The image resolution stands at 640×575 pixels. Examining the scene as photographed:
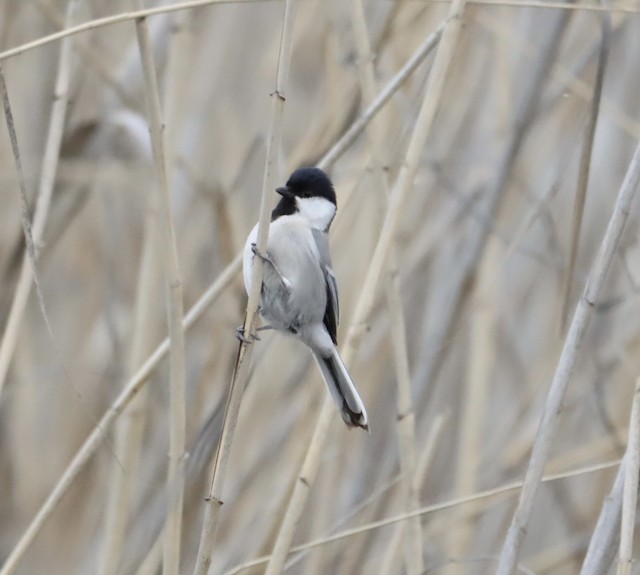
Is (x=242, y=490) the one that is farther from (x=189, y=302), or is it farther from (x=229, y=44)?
(x=229, y=44)

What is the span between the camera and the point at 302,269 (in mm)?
1206

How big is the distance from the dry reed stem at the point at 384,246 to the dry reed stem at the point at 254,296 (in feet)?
0.35

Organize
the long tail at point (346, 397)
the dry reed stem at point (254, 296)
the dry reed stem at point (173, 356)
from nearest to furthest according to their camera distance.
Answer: the dry reed stem at point (254, 296) < the dry reed stem at point (173, 356) < the long tail at point (346, 397)

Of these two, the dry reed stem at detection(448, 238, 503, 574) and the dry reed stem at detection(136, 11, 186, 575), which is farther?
the dry reed stem at detection(448, 238, 503, 574)

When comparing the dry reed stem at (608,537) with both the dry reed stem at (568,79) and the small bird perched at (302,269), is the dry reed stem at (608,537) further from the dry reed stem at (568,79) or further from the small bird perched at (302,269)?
the dry reed stem at (568,79)

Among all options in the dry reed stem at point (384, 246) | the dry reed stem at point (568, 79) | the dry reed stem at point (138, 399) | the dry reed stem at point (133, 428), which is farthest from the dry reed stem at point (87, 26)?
the dry reed stem at point (568, 79)

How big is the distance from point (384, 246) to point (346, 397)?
0.18 metres

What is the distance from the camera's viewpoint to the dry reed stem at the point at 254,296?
78 centimetres

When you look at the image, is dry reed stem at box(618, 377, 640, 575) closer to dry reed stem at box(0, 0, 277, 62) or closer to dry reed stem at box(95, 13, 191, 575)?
dry reed stem at box(0, 0, 277, 62)

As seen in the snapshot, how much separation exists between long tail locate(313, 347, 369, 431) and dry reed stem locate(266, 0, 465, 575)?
14mm

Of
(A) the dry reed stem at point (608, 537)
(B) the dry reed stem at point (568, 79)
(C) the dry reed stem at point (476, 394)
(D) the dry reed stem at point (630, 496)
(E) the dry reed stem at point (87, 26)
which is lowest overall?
(C) the dry reed stem at point (476, 394)

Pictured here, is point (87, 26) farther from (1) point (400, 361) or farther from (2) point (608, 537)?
(2) point (608, 537)

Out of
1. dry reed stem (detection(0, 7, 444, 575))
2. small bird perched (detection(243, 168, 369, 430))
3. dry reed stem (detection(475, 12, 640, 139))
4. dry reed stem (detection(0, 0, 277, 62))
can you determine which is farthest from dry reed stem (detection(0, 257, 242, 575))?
dry reed stem (detection(475, 12, 640, 139))

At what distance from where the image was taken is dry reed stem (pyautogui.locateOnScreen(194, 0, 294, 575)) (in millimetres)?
779
